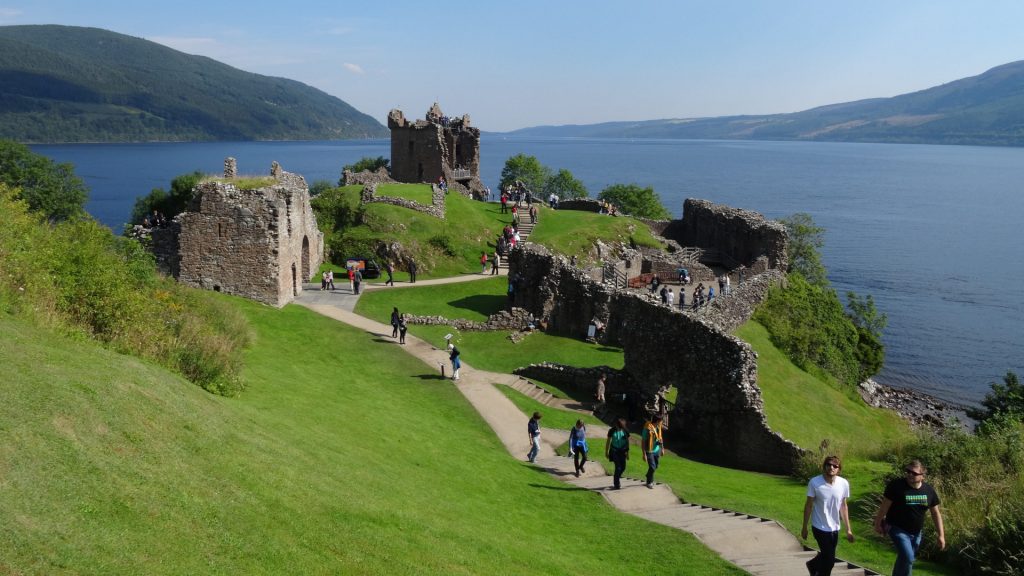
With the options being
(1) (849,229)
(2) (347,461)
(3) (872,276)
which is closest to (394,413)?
(2) (347,461)

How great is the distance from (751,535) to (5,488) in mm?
12345

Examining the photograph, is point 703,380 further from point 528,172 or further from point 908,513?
point 528,172

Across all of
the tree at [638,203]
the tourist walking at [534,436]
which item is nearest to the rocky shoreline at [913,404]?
the tourist walking at [534,436]

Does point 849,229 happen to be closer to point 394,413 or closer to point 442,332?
point 442,332

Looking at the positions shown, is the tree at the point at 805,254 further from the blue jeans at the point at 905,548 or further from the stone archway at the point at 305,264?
the blue jeans at the point at 905,548

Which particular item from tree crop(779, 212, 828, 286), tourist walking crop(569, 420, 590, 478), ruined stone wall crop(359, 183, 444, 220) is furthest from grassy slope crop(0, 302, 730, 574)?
tree crop(779, 212, 828, 286)

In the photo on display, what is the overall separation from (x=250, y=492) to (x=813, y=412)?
2455 cm

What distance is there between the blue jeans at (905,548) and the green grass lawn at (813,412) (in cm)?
1256

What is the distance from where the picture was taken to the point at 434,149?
3022 inches

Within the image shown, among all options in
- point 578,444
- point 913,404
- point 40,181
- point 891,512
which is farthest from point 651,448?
point 40,181

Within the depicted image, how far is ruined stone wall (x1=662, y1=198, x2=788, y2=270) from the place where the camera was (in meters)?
50.1

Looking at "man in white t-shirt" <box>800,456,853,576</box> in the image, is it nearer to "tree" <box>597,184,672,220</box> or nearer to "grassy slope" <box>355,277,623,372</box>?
"grassy slope" <box>355,277,623,372</box>

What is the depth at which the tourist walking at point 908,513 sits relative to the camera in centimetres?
1084

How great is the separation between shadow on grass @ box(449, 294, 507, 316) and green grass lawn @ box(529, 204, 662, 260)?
30.0 feet
